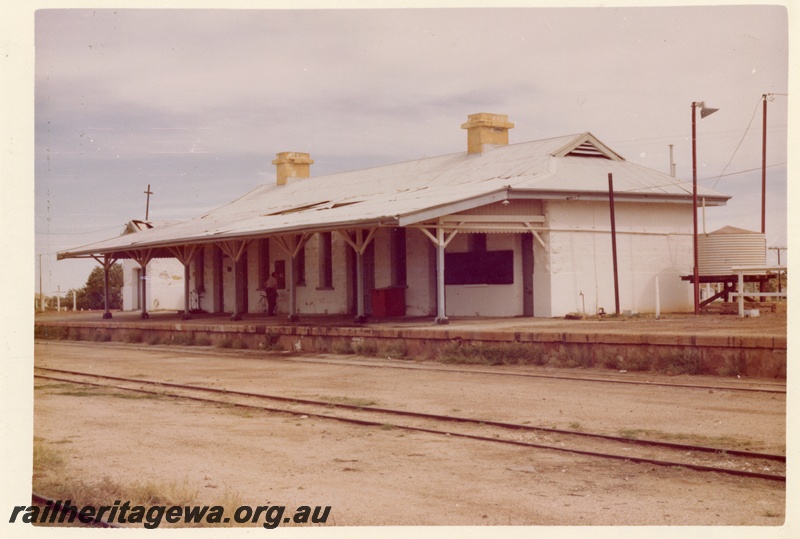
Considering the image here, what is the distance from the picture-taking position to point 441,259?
21.0m

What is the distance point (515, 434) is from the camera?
10141mm

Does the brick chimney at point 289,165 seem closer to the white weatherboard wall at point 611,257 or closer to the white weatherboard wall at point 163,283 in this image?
the white weatherboard wall at point 163,283

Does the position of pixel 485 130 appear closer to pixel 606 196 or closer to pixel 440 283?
pixel 606 196

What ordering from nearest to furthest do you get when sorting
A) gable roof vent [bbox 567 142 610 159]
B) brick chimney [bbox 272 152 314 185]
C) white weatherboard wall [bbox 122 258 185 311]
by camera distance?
1. gable roof vent [bbox 567 142 610 159]
2. brick chimney [bbox 272 152 314 185]
3. white weatherboard wall [bbox 122 258 185 311]

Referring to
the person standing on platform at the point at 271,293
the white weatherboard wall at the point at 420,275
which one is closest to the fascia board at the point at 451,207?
the white weatherboard wall at the point at 420,275

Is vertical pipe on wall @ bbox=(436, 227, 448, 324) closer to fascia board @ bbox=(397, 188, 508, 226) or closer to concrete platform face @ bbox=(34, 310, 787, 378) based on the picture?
concrete platform face @ bbox=(34, 310, 787, 378)

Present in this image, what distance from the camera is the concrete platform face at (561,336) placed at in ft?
46.4

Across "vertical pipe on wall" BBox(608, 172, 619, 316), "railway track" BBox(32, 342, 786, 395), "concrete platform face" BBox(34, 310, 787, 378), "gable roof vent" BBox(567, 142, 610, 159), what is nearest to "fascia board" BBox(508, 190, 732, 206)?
"vertical pipe on wall" BBox(608, 172, 619, 316)

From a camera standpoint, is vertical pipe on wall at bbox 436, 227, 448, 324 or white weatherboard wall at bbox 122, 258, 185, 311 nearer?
vertical pipe on wall at bbox 436, 227, 448, 324

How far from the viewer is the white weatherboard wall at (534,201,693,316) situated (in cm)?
2311

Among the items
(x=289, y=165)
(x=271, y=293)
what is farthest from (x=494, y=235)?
(x=289, y=165)

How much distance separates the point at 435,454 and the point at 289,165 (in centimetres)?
3157

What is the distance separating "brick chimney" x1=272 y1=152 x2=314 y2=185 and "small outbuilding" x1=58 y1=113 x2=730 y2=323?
363 inches

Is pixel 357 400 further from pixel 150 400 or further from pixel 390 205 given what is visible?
pixel 390 205
